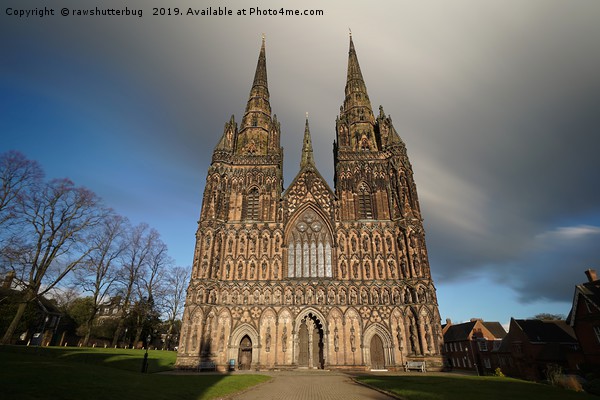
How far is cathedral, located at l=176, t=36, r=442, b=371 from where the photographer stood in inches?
1142

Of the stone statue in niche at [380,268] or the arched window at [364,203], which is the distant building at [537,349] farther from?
the arched window at [364,203]

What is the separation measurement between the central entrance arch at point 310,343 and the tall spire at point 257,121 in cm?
2210

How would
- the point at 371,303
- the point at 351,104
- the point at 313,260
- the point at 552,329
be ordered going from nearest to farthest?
the point at 371,303, the point at 313,260, the point at 552,329, the point at 351,104

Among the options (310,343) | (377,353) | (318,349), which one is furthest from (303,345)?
(377,353)

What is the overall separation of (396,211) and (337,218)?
22.2 feet

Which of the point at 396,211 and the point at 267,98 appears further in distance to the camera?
the point at 267,98

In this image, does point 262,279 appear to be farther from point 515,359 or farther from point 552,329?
point 552,329

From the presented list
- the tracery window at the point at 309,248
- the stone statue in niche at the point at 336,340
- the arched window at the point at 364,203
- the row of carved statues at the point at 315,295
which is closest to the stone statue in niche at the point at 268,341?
the row of carved statues at the point at 315,295

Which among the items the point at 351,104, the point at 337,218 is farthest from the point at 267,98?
the point at 337,218

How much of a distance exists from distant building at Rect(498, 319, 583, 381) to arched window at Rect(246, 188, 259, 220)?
37.6 metres

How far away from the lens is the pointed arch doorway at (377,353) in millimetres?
29047

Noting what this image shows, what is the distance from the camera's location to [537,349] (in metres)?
38.9

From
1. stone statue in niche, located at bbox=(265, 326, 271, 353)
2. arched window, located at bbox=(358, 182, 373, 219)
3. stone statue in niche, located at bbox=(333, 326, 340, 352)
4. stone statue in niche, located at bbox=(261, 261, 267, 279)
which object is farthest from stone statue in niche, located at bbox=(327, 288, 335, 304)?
arched window, located at bbox=(358, 182, 373, 219)

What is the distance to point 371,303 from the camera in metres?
30.5
